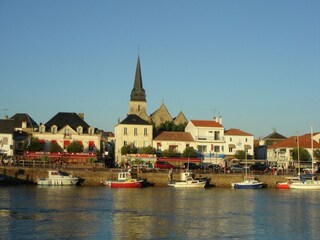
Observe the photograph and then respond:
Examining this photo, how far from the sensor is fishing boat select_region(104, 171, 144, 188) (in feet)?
219

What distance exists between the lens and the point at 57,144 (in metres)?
87.1

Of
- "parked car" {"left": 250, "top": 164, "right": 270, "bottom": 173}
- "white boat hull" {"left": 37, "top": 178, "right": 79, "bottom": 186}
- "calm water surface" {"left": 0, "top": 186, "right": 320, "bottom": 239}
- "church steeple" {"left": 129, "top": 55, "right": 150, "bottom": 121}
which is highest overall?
"church steeple" {"left": 129, "top": 55, "right": 150, "bottom": 121}

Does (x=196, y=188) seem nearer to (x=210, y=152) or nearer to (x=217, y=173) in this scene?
(x=217, y=173)

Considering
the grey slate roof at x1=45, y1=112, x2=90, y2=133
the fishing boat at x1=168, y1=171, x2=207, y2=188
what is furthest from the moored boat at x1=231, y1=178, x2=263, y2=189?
the grey slate roof at x1=45, y1=112, x2=90, y2=133

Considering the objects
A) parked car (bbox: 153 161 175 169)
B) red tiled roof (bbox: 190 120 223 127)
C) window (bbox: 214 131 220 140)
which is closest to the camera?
parked car (bbox: 153 161 175 169)

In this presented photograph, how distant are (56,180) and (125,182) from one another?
8484mm

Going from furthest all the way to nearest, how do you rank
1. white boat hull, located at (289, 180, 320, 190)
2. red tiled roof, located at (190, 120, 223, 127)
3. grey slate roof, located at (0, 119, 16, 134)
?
red tiled roof, located at (190, 120, 223, 127)
grey slate roof, located at (0, 119, 16, 134)
white boat hull, located at (289, 180, 320, 190)

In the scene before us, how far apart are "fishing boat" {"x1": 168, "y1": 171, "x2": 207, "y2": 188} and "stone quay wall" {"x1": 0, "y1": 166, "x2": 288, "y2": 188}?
1.51m

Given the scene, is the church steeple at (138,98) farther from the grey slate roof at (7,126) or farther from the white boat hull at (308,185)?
the white boat hull at (308,185)

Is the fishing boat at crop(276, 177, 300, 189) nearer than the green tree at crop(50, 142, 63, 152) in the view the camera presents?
Yes

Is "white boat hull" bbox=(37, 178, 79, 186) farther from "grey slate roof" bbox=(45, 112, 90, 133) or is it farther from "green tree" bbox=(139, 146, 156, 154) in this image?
"grey slate roof" bbox=(45, 112, 90, 133)

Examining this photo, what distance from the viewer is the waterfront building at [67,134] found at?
3497 inches

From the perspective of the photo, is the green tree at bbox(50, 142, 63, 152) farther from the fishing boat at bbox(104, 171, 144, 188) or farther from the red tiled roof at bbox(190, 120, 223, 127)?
the red tiled roof at bbox(190, 120, 223, 127)

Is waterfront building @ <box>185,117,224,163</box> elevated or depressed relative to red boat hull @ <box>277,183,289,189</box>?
elevated
